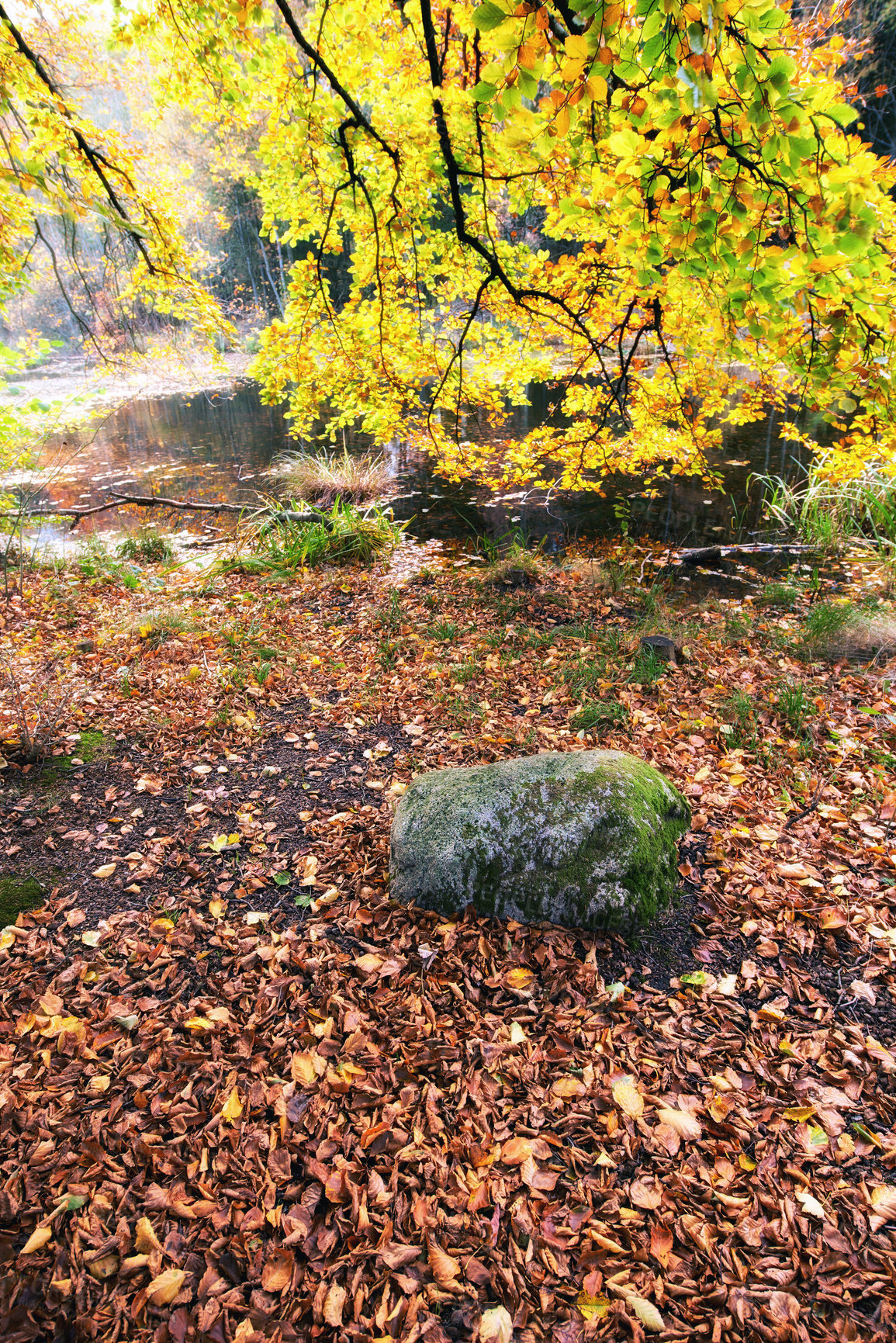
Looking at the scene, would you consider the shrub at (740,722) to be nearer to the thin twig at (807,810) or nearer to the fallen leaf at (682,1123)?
the thin twig at (807,810)

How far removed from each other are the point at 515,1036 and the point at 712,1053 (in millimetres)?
723

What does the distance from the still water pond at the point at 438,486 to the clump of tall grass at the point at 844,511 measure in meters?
0.78

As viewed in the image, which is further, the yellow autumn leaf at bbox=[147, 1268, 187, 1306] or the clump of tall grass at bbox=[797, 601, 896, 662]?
the clump of tall grass at bbox=[797, 601, 896, 662]

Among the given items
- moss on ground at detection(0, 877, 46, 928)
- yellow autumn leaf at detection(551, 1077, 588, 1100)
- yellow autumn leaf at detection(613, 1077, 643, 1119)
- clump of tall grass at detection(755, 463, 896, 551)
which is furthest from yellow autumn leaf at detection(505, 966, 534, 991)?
clump of tall grass at detection(755, 463, 896, 551)

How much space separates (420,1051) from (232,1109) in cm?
68

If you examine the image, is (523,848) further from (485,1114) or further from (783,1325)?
(783,1325)

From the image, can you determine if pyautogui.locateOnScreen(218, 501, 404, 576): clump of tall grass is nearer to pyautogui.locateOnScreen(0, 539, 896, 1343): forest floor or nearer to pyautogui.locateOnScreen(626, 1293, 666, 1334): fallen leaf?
pyautogui.locateOnScreen(0, 539, 896, 1343): forest floor

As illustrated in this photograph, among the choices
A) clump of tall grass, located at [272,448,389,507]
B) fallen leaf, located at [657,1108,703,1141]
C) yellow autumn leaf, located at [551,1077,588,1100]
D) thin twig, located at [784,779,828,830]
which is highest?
clump of tall grass, located at [272,448,389,507]

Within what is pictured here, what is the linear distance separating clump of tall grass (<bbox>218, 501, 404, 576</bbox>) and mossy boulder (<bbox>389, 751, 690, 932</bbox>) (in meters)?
5.27

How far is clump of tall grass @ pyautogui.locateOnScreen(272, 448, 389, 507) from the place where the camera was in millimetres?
10406

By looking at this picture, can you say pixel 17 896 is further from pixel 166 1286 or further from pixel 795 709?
pixel 795 709

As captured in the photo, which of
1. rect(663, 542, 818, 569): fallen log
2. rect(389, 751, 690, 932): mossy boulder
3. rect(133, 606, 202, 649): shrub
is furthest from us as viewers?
rect(663, 542, 818, 569): fallen log

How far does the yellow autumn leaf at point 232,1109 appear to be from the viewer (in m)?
2.21

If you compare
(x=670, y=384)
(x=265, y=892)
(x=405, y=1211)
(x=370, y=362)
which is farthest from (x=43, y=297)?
(x=405, y=1211)
